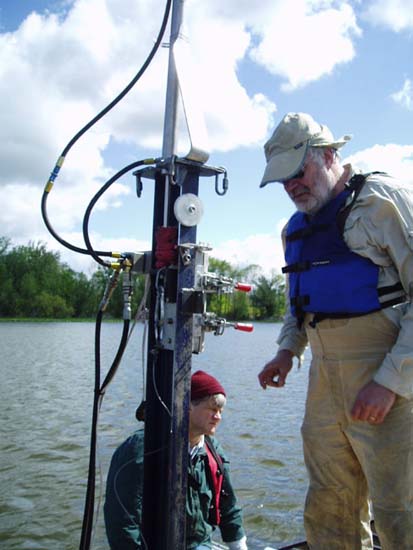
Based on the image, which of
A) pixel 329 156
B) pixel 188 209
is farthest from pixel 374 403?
pixel 188 209

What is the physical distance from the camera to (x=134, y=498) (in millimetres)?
3652

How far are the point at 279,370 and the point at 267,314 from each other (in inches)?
3423

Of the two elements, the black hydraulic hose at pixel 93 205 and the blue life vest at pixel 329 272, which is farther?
the black hydraulic hose at pixel 93 205

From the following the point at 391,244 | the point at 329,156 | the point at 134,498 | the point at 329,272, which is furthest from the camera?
the point at 134,498

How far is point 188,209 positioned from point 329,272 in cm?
85

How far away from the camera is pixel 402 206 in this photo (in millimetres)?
2643

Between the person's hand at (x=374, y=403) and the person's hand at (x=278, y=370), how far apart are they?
82cm

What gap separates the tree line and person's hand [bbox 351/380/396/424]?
6624 cm

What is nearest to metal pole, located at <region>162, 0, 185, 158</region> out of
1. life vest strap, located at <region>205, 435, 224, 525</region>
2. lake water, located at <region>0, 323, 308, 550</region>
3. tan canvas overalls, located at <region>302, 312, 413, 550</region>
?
tan canvas overalls, located at <region>302, 312, 413, 550</region>

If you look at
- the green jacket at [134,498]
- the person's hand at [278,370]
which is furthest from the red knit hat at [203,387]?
the person's hand at [278,370]

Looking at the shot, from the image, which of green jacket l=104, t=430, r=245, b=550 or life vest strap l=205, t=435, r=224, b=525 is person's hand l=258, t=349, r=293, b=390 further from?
life vest strap l=205, t=435, r=224, b=525

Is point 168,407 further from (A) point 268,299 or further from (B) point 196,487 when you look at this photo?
(A) point 268,299

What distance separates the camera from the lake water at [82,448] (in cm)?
762

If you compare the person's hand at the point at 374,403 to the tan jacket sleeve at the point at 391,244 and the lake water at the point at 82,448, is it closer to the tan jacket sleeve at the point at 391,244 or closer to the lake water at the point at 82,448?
the tan jacket sleeve at the point at 391,244
